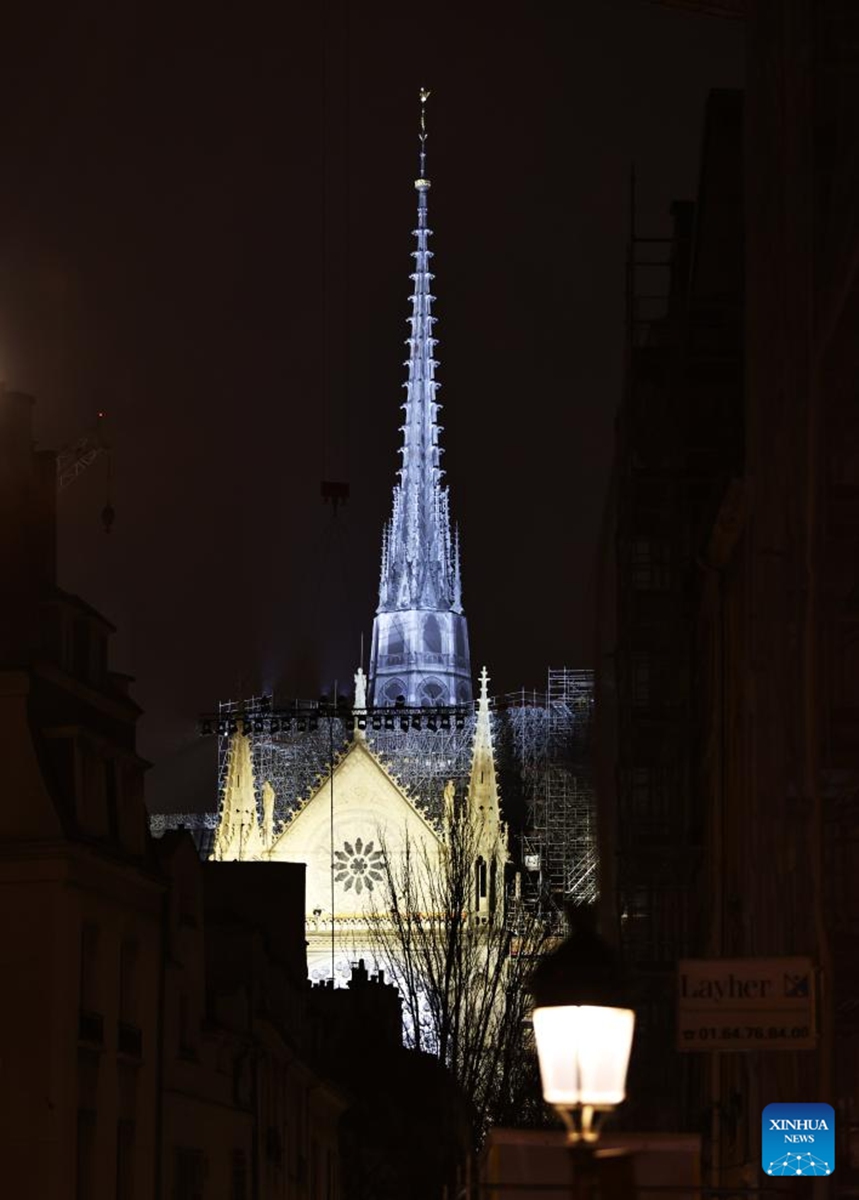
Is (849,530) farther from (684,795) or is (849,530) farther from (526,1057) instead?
Answer: (526,1057)

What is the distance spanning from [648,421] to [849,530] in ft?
57.3

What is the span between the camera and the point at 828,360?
2298 cm

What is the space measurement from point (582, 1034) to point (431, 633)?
359ft

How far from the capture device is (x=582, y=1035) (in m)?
9.09

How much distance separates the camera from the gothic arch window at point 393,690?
386 feet

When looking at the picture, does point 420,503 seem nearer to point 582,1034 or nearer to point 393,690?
point 393,690

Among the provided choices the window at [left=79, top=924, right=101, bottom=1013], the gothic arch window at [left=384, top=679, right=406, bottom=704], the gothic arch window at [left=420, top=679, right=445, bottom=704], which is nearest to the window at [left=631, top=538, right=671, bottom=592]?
the window at [left=79, top=924, right=101, bottom=1013]

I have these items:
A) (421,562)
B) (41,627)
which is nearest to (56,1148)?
(41,627)

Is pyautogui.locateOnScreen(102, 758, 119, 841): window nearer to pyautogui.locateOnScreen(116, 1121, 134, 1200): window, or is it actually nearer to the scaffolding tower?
pyautogui.locateOnScreen(116, 1121, 134, 1200): window

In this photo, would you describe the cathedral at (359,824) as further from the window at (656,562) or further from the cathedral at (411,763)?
the window at (656,562)

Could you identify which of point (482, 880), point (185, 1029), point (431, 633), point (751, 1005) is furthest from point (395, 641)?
point (751, 1005)

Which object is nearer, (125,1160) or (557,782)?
(125,1160)

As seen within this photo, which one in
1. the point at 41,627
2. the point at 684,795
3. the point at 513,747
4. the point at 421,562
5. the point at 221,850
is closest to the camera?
the point at 41,627

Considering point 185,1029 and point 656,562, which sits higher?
point 656,562
